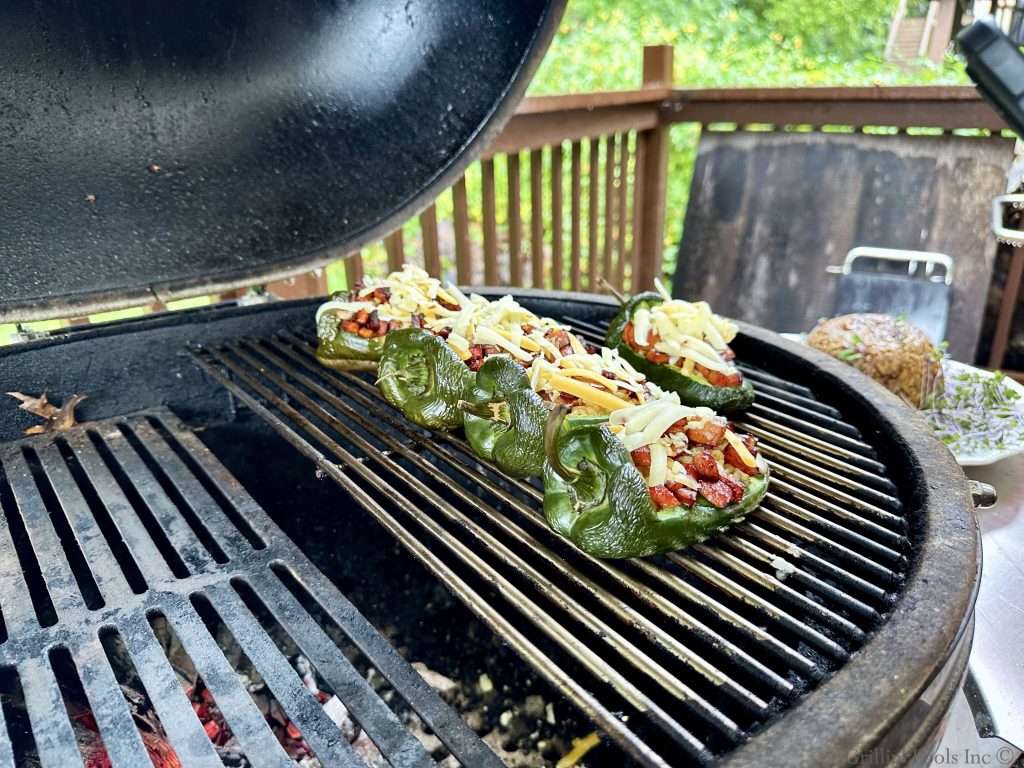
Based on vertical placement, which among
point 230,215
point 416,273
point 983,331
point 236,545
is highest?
point 230,215

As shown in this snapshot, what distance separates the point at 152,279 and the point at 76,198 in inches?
11.9

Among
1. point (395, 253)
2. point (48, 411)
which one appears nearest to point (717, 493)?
point (48, 411)

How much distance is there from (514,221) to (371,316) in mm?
2144

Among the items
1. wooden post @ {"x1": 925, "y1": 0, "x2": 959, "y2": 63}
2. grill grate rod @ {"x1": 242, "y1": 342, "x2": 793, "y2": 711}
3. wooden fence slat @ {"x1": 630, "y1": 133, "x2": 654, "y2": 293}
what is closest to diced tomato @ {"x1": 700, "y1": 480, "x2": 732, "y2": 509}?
grill grate rod @ {"x1": 242, "y1": 342, "x2": 793, "y2": 711}

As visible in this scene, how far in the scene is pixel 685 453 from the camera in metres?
1.63

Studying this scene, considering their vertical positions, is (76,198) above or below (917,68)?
below

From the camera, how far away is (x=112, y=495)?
1.77m

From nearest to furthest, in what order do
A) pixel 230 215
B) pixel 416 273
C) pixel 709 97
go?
pixel 230 215
pixel 416 273
pixel 709 97

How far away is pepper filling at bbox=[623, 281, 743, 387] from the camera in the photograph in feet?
→ 6.95

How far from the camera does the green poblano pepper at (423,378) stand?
2.01 m

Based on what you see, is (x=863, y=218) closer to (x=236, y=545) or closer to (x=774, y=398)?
(x=774, y=398)

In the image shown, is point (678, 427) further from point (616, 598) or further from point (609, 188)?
point (609, 188)

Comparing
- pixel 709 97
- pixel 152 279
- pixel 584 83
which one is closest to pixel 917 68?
pixel 584 83

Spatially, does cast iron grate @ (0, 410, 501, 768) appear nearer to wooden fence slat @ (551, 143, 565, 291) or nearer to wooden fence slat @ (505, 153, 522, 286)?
wooden fence slat @ (505, 153, 522, 286)
